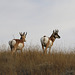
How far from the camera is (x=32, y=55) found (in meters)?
9.87

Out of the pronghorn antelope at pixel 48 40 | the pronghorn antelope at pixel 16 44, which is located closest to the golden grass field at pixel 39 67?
the pronghorn antelope at pixel 16 44

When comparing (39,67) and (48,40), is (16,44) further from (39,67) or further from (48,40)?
(39,67)

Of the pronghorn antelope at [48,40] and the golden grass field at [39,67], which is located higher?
the pronghorn antelope at [48,40]

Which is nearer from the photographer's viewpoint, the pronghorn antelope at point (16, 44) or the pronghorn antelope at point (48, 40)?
the pronghorn antelope at point (16, 44)

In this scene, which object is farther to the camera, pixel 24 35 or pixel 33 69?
pixel 24 35

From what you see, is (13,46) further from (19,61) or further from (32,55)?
A: (19,61)

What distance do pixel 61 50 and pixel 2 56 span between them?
3.28 metres

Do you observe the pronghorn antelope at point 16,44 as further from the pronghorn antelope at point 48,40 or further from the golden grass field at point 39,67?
the golden grass field at point 39,67

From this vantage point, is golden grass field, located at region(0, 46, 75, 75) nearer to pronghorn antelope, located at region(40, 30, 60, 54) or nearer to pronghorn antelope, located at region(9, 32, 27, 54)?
pronghorn antelope, located at region(9, 32, 27, 54)

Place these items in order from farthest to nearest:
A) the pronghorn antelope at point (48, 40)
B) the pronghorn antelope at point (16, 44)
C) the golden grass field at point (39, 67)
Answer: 1. the pronghorn antelope at point (48, 40)
2. the pronghorn antelope at point (16, 44)
3. the golden grass field at point (39, 67)

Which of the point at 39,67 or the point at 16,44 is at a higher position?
the point at 16,44

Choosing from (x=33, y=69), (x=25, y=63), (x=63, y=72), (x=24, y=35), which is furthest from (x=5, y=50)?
(x=63, y=72)

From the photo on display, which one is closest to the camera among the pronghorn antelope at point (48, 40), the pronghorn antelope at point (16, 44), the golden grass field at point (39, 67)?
the golden grass field at point (39, 67)

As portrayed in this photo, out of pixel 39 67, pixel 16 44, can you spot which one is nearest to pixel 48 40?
pixel 16 44
